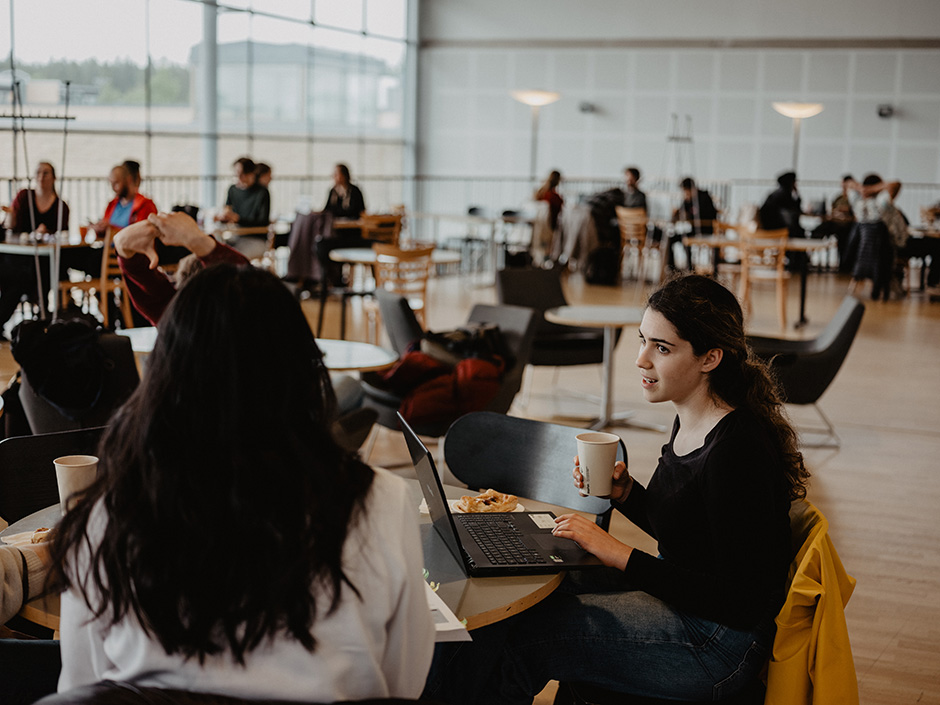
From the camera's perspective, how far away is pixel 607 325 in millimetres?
5027

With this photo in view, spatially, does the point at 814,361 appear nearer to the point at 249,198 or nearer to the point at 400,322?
the point at 400,322

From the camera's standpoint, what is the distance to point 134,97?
10742 mm

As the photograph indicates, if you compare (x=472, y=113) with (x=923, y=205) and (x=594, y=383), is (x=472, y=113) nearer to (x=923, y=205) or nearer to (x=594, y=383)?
(x=923, y=205)

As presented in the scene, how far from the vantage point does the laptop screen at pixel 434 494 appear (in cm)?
176

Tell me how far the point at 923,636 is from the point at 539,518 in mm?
1608

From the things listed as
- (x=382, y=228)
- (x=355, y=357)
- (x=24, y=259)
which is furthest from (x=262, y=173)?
(x=355, y=357)

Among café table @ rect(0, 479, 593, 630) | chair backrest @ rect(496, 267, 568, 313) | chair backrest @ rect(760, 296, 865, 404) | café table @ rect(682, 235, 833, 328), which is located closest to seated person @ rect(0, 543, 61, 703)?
café table @ rect(0, 479, 593, 630)

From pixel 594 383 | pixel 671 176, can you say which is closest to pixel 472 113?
pixel 671 176

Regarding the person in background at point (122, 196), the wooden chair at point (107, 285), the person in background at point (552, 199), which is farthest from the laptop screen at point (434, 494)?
the person in background at point (552, 199)

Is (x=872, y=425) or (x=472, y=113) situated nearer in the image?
(x=872, y=425)

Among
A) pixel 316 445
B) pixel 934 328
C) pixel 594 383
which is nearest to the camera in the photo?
pixel 316 445

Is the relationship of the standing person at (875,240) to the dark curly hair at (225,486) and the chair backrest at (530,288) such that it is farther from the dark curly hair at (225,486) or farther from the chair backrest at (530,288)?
the dark curly hair at (225,486)

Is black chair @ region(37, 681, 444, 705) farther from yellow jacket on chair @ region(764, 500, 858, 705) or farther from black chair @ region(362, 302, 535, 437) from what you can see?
black chair @ region(362, 302, 535, 437)

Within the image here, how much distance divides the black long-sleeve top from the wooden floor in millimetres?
920
